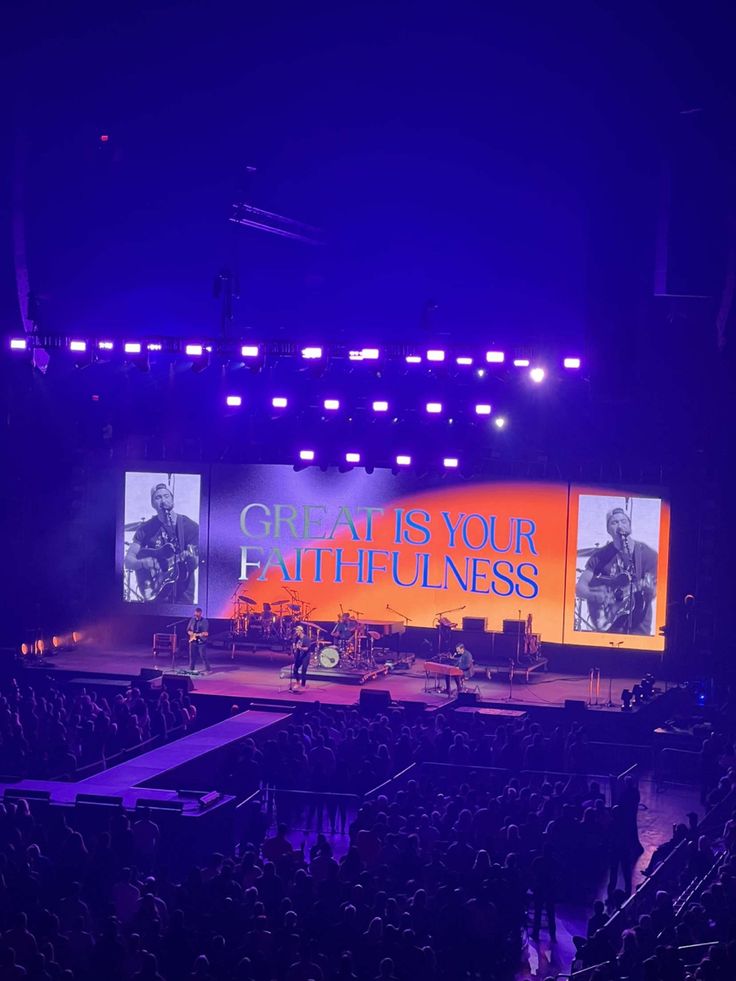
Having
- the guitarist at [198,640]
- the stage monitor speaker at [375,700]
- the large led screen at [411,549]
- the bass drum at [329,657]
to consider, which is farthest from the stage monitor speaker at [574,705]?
the guitarist at [198,640]

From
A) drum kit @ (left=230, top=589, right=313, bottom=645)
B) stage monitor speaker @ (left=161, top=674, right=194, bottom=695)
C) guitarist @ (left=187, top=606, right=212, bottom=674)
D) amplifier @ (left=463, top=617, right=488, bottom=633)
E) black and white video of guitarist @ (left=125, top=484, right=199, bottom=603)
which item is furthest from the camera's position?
black and white video of guitarist @ (left=125, top=484, right=199, bottom=603)

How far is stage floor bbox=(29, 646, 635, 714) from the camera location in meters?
23.7

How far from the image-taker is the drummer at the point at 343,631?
26.7 metres

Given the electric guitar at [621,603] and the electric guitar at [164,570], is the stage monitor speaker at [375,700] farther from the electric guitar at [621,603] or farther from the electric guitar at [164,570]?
the electric guitar at [164,570]

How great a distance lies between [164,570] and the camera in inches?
1156

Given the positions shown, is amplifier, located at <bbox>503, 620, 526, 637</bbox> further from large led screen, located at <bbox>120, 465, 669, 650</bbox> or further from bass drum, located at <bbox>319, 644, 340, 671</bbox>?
bass drum, located at <bbox>319, 644, 340, 671</bbox>

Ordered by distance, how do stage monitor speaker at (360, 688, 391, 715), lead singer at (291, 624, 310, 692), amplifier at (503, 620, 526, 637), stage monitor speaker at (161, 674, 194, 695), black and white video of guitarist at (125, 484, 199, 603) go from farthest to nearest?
black and white video of guitarist at (125, 484, 199, 603) → amplifier at (503, 620, 526, 637) → lead singer at (291, 624, 310, 692) → stage monitor speaker at (161, 674, 194, 695) → stage monitor speaker at (360, 688, 391, 715)

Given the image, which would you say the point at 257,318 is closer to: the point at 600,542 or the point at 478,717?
the point at 600,542

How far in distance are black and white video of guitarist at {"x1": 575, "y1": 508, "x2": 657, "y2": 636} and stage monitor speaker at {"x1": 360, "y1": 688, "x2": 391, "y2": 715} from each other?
6.63 metres

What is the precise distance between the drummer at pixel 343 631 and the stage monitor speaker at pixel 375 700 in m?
4.23

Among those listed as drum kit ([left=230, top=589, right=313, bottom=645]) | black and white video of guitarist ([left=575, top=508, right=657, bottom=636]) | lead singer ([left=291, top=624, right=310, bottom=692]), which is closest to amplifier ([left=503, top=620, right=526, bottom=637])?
black and white video of guitarist ([left=575, top=508, right=657, bottom=636])

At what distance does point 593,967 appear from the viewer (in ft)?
36.0

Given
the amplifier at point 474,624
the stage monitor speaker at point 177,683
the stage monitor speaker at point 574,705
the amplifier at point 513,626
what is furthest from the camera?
the amplifier at point 474,624

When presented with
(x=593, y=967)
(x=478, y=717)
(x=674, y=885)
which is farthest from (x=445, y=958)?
(x=478, y=717)
